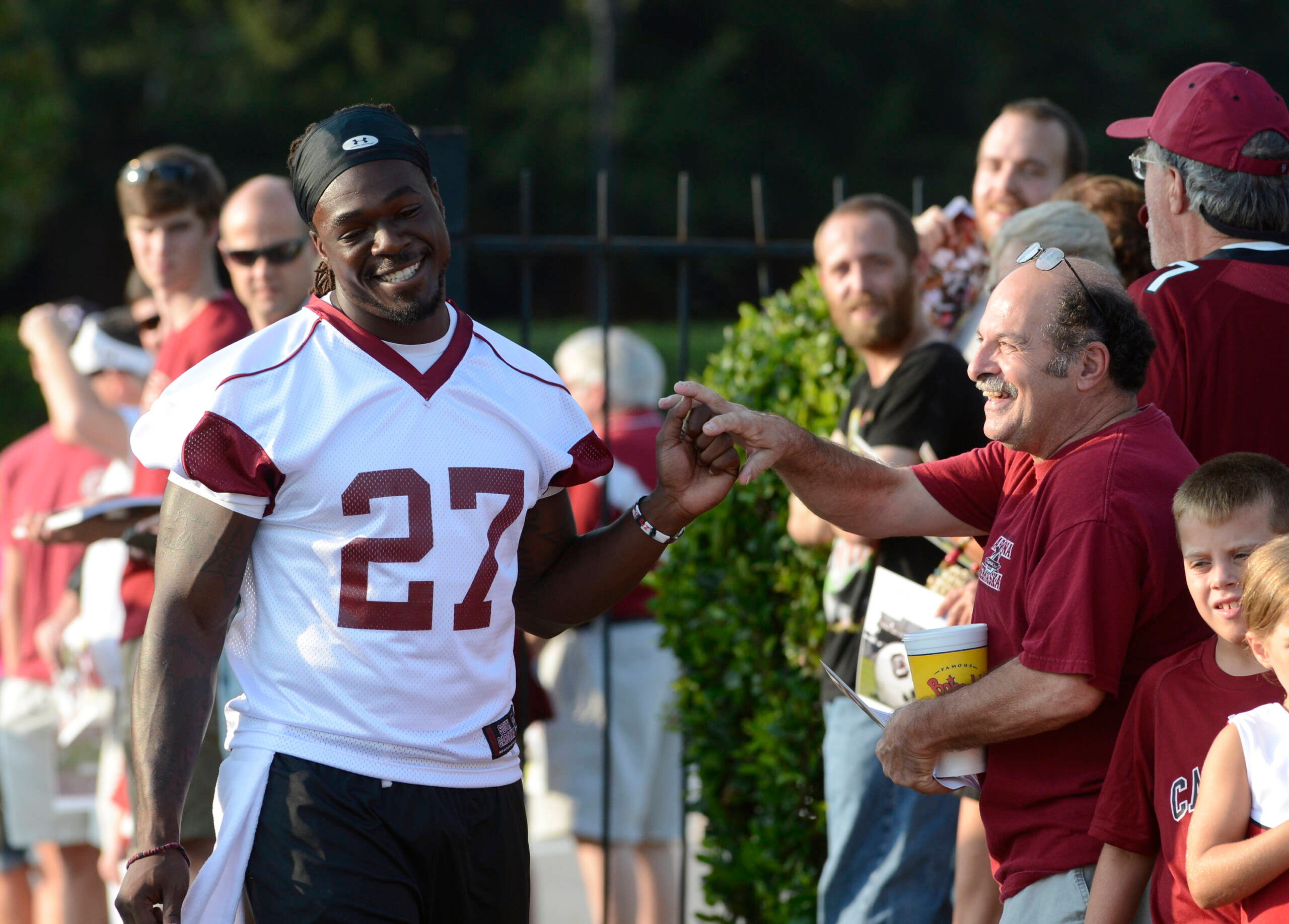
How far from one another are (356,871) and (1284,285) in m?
1.97

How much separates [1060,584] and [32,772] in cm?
410

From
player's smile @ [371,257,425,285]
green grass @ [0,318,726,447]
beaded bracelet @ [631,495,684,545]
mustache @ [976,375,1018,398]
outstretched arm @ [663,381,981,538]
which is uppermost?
green grass @ [0,318,726,447]

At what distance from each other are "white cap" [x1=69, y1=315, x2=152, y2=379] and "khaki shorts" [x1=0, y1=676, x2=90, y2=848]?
1177mm

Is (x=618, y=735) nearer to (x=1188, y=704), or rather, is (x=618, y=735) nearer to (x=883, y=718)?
(x=883, y=718)

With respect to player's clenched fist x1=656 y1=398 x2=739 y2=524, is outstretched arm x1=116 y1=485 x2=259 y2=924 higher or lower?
lower

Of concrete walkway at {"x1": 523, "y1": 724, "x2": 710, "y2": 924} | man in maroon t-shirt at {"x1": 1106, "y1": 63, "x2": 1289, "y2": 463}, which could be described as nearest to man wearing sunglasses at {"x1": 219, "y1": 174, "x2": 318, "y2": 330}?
concrete walkway at {"x1": 523, "y1": 724, "x2": 710, "y2": 924}

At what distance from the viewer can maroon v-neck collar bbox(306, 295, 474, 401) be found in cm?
251

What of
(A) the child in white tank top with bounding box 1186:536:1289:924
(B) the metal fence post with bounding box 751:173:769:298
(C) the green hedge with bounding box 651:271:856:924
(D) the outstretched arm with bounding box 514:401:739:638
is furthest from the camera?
(B) the metal fence post with bounding box 751:173:769:298

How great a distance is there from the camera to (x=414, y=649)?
2.43 m

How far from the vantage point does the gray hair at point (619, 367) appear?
545 cm

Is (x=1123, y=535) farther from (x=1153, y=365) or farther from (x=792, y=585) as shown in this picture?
(x=792, y=585)

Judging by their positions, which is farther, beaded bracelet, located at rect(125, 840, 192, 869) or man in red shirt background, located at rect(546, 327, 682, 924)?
man in red shirt background, located at rect(546, 327, 682, 924)

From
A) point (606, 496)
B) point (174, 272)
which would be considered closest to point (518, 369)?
point (606, 496)

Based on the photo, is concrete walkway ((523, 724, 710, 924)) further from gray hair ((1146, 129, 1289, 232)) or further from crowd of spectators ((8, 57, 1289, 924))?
gray hair ((1146, 129, 1289, 232))
